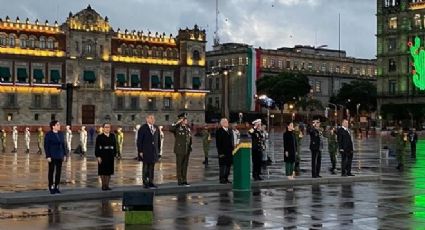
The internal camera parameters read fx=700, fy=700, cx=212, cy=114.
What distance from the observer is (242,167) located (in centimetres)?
1867

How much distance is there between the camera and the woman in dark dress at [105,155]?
685 inches

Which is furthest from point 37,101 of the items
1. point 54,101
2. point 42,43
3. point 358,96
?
point 358,96

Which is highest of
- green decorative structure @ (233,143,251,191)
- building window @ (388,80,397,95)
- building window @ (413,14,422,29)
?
building window @ (413,14,422,29)

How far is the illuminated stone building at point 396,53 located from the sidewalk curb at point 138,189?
8483 centimetres

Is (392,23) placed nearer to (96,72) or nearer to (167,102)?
(167,102)

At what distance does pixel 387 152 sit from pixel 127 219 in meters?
26.3

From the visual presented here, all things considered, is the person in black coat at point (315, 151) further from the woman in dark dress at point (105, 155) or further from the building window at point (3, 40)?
the building window at point (3, 40)

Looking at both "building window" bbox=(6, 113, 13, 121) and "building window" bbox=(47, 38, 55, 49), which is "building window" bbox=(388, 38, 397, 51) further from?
"building window" bbox=(6, 113, 13, 121)

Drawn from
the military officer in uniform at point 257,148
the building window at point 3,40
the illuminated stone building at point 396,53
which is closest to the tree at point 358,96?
the illuminated stone building at point 396,53

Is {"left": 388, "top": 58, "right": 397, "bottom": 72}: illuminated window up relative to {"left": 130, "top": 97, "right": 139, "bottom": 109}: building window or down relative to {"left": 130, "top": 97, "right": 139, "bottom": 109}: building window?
up

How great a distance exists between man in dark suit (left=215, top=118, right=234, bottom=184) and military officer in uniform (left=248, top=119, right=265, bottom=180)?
1.17 metres

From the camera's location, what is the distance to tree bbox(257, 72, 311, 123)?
120m

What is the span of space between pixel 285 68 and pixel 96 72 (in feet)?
161

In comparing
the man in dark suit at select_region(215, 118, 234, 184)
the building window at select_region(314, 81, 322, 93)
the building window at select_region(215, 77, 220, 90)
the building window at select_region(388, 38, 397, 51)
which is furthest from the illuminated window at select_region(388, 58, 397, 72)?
the man in dark suit at select_region(215, 118, 234, 184)
